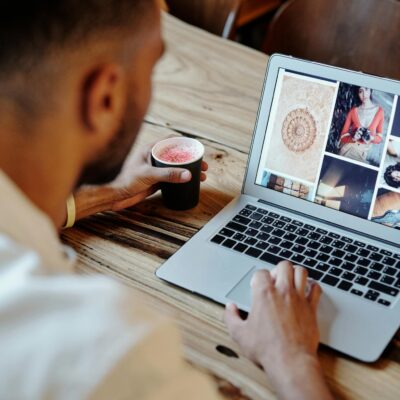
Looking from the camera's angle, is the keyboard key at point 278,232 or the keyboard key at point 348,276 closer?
the keyboard key at point 348,276

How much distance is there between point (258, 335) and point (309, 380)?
0.10 meters

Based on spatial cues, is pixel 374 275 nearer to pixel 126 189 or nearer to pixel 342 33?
pixel 126 189

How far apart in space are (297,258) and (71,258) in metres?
0.35

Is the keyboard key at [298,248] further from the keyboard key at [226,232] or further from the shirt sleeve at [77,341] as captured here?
the shirt sleeve at [77,341]

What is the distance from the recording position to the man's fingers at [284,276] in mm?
1039

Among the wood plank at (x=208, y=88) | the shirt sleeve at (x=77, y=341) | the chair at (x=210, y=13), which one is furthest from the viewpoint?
the chair at (x=210, y=13)

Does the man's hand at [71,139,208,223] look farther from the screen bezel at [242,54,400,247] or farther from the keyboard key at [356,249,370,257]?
the keyboard key at [356,249,370,257]

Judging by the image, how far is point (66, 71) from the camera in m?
0.76

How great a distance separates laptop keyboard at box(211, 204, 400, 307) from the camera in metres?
1.07

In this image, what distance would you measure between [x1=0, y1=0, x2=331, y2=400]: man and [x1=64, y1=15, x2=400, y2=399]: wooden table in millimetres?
43

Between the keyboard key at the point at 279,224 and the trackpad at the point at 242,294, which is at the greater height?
the keyboard key at the point at 279,224

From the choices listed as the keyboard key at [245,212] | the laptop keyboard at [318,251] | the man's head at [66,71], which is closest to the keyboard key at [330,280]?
the laptop keyboard at [318,251]

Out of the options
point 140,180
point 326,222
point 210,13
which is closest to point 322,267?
point 326,222

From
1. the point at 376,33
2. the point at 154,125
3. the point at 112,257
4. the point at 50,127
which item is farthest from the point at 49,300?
the point at 376,33
